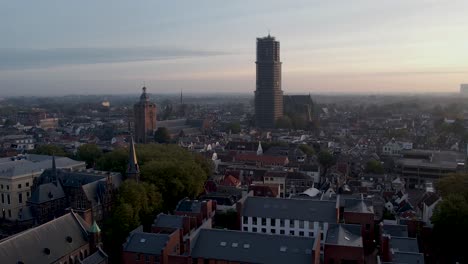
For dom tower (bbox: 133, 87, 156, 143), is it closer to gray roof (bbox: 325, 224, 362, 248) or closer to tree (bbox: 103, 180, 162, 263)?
tree (bbox: 103, 180, 162, 263)

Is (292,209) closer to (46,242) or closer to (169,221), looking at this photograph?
(169,221)

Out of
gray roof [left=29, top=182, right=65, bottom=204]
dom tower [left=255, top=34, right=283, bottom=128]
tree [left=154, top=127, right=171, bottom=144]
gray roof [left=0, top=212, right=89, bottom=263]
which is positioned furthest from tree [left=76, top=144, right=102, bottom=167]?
dom tower [left=255, top=34, right=283, bottom=128]

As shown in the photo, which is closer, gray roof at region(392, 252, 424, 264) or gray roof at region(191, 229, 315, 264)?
gray roof at region(191, 229, 315, 264)

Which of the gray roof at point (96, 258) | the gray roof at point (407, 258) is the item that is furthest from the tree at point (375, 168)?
the gray roof at point (96, 258)

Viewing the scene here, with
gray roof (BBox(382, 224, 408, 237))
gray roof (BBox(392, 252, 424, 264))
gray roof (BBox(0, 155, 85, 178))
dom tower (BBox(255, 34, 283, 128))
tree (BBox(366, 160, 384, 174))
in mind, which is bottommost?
tree (BBox(366, 160, 384, 174))

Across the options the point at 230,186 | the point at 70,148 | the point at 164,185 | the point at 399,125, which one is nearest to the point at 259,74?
the point at 399,125
